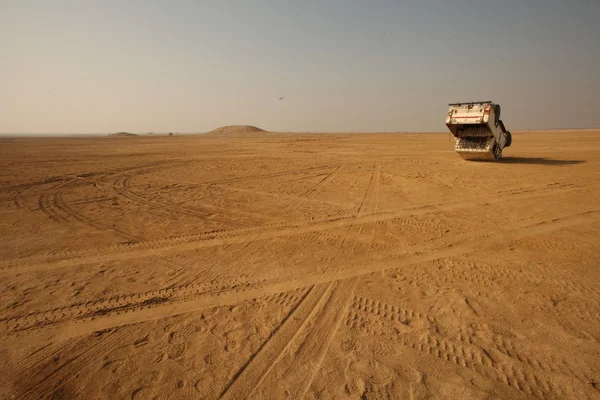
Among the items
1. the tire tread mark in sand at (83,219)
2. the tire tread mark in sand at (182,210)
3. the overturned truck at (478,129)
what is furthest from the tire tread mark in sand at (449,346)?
the overturned truck at (478,129)

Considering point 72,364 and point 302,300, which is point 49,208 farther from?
point 302,300

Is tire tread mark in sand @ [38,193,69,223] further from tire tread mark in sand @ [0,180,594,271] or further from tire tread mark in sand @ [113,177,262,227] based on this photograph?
tire tread mark in sand @ [0,180,594,271]

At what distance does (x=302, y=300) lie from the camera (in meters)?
4.00

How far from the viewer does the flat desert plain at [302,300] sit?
110 inches

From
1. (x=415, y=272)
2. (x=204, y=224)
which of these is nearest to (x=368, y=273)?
(x=415, y=272)

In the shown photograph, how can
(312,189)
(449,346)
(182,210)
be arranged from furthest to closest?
(312,189), (182,210), (449,346)

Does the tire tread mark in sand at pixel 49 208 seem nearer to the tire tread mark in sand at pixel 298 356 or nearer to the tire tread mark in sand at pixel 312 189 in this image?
the tire tread mark in sand at pixel 312 189

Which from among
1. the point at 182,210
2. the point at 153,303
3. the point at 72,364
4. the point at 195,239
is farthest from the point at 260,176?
the point at 72,364

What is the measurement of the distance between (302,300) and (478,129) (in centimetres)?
1523

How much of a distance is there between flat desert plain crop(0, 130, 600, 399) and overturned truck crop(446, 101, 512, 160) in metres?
6.92

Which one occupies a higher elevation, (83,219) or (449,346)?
(83,219)

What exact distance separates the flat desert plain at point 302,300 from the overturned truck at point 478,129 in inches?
272

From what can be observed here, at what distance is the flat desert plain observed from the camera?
279 cm

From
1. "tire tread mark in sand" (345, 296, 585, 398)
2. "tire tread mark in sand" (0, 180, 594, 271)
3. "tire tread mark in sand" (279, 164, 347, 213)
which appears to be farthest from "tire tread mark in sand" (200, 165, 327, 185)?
"tire tread mark in sand" (345, 296, 585, 398)
